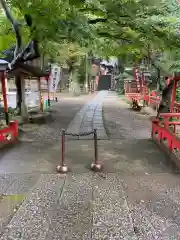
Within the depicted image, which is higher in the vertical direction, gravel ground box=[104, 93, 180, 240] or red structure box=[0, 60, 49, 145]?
red structure box=[0, 60, 49, 145]

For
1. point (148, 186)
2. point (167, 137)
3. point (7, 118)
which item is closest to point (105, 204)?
point (148, 186)

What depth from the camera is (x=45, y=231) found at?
9.90 feet

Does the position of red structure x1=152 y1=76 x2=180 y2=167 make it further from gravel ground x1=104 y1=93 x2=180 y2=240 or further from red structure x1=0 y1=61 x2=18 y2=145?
red structure x1=0 y1=61 x2=18 y2=145

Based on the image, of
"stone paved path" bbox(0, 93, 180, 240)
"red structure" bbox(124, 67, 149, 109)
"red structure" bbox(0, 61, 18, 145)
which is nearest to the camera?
"stone paved path" bbox(0, 93, 180, 240)

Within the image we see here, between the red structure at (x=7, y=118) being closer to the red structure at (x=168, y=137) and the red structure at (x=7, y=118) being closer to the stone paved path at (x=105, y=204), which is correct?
the stone paved path at (x=105, y=204)

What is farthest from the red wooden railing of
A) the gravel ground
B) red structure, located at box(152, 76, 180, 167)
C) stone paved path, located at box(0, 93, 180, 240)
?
stone paved path, located at box(0, 93, 180, 240)

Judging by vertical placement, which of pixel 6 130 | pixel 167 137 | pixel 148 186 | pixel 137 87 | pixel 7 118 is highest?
pixel 137 87

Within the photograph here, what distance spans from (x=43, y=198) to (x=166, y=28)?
5171 mm

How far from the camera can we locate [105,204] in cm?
369

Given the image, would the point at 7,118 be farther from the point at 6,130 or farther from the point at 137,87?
the point at 137,87

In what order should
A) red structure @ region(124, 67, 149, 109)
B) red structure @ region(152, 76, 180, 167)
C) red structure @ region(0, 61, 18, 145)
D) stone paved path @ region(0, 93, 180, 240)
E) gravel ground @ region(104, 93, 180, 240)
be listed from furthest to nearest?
red structure @ region(124, 67, 149, 109) → red structure @ region(0, 61, 18, 145) → red structure @ region(152, 76, 180, 167) → gravel ground @ region(104, 93, 180, 240) → stone paved path @ region(0, 93, 180, 240)

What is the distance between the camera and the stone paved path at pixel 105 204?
3.02 meters

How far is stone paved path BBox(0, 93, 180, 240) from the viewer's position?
3.02m

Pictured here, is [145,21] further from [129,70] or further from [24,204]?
→ [129,70]
